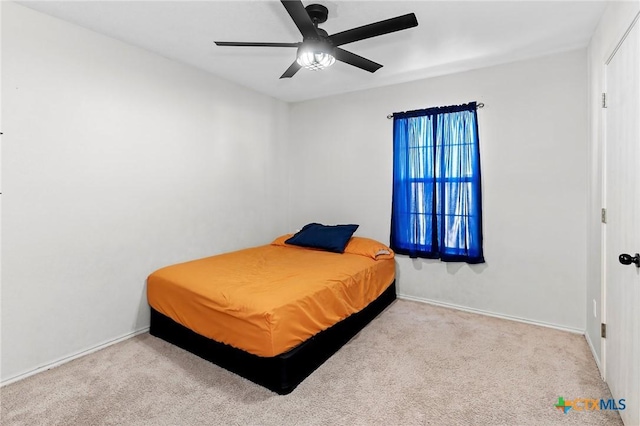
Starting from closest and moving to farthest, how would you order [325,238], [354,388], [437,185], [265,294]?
1. [354,388]
2. [265,294]
3. [437,185]
4. [325,238]

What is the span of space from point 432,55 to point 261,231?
2.81m

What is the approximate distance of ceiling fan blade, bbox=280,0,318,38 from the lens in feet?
5.85

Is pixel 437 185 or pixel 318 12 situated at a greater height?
pixel 318 12

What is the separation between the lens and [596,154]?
2484 millimetres

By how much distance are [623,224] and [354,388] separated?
71.9 inches

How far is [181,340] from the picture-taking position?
8.87ft

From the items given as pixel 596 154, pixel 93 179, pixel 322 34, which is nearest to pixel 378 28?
pixel 322 34

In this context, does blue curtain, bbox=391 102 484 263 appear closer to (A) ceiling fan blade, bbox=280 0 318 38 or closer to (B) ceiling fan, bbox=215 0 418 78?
(B) ceiling fan, bbox=215 0 418 78

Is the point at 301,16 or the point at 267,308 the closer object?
the point at 301,16

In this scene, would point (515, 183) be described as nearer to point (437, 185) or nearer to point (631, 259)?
point (437, 185)

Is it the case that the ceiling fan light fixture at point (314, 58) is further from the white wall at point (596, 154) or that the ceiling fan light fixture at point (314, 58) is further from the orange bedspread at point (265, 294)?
the white wall at point (596, 154)

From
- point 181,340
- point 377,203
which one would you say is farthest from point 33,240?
point 377,203

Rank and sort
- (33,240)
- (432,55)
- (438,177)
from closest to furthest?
(33,240), (432,55), (438,177)

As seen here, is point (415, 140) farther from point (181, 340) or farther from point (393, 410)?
point (181, 340)
